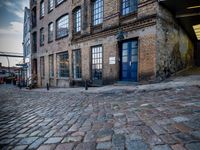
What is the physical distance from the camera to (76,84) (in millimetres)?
13344

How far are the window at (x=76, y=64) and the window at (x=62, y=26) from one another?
2731 millimetres

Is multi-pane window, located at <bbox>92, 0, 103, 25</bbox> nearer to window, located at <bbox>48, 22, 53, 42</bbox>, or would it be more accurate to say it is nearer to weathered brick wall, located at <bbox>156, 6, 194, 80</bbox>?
weathered brick wall, located at <bbox>156, 6, 194, 80</bbox>

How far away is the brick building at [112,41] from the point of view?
26.9 ft

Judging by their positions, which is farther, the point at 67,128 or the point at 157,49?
the point at 157,49

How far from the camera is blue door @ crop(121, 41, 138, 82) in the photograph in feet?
29.8

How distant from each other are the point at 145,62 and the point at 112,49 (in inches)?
103

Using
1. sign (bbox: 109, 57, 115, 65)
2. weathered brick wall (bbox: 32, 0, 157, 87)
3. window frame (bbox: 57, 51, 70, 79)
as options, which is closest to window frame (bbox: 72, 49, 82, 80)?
weathered brick wall (bbox: 32, 0, 157, 87)

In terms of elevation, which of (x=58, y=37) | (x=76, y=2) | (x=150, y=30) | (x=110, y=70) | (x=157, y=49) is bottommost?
(x=110, y=70)

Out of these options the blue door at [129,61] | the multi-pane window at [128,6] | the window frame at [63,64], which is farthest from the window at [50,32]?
the blue door at [129,61]

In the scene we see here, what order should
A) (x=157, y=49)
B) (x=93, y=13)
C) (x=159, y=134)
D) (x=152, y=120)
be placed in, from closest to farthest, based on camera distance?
(x=159, y=134) → (x=152, y=120) → (x=157, y=49) → (x=93, y=13)

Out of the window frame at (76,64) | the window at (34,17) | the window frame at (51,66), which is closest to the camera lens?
the window frame at (76,64)

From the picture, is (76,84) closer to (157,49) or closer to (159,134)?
(157,49)

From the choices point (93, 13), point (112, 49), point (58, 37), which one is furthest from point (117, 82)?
point (58, 37)

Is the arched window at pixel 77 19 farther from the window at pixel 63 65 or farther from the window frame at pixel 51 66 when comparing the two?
the window frame at pixel 51 66
